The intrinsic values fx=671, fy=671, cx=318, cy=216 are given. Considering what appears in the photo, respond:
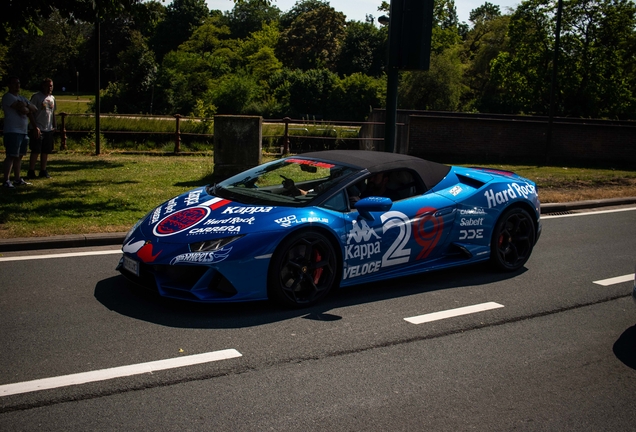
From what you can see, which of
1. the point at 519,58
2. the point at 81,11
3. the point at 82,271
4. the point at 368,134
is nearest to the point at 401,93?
the point at 519,58

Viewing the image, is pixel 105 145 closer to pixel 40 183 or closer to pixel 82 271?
pixel 40 183


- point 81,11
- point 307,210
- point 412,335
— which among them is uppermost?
point 81,11

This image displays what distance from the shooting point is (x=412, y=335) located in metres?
→ 5.36

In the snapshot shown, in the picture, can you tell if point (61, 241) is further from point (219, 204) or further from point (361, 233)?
point (361, 233)

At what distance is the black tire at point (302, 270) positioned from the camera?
223 inches

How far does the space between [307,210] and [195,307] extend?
1.29 meters

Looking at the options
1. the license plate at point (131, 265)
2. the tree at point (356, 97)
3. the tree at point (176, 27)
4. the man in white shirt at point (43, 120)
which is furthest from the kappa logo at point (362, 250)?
the tree at point (176, 27)

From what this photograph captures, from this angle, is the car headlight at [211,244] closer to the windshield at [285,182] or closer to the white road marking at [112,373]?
the windshield at [285,182]

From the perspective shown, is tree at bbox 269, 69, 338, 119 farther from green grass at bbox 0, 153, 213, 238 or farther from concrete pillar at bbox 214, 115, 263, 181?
concrete pillar at bbox 214, 115, 263, 181

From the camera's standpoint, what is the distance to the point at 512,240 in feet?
24.9

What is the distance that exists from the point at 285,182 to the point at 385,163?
1.04m

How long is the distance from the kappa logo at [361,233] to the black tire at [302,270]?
0.24 meters

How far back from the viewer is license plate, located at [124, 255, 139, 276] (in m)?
5.64

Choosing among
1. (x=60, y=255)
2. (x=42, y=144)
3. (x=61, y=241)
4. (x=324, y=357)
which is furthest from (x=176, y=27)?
(x=324, y=357)
